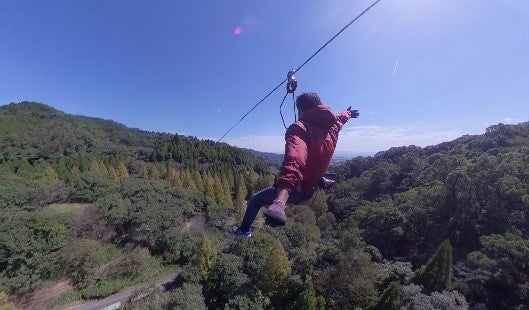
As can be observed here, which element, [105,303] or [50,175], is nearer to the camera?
[105,303]

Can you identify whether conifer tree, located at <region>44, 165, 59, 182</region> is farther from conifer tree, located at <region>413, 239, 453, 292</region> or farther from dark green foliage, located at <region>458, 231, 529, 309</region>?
dark green foliage, located at <region>458, 231, 529, 309</region>

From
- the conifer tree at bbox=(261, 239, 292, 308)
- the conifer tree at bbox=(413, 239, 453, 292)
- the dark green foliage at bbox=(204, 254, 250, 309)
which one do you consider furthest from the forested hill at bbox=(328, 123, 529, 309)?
the dark green foliage at bbox=(204, 254, 250, 309)

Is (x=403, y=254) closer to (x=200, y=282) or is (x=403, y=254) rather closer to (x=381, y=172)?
(x=200, y=282)

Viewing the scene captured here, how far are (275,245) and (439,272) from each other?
11.0 m

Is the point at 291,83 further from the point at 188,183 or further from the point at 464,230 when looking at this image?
the point at 188,183

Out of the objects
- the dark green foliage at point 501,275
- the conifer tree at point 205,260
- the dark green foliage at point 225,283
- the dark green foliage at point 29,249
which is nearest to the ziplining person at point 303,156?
the dark green foliage at point 225,283

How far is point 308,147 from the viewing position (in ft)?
12.5

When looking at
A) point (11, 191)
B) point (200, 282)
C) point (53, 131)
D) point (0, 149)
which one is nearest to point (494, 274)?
point (200, 282)

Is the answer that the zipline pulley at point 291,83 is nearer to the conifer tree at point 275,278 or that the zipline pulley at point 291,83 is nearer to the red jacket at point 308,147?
the red jacket at point 308,147

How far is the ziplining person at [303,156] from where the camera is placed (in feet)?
10.7

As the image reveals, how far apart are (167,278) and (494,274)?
2509cm

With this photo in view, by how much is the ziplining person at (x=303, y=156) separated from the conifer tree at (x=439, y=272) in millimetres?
18976

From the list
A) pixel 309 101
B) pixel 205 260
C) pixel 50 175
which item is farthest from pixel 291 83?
pixel 50 175

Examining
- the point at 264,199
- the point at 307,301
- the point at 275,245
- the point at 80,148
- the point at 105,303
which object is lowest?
the point at 105,303
